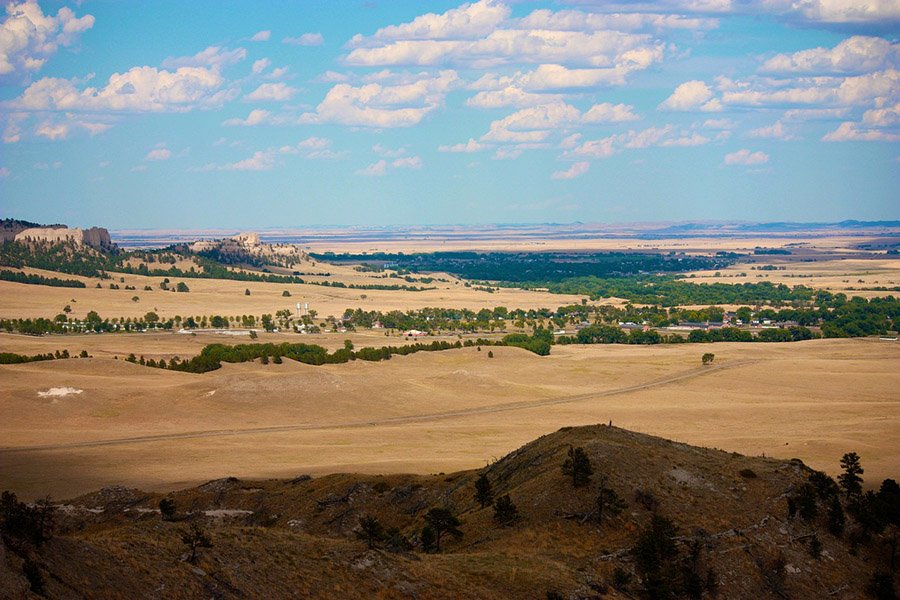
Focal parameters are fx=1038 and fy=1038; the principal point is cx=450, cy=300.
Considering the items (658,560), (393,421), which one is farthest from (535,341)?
(658,560)

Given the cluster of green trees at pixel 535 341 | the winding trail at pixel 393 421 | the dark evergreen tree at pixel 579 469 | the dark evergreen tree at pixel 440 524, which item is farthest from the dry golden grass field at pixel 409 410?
the dark evergreen tree at pixel 440 524

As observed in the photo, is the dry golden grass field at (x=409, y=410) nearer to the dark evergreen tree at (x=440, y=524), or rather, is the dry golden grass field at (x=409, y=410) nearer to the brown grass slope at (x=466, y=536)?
the brown grass slope at (x=466, y=536)

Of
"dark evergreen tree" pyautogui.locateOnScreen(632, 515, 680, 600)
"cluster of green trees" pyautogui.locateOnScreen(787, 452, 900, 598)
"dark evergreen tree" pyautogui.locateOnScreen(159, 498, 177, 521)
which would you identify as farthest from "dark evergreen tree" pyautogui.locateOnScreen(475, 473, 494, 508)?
"dark evergreen tree" pyautogui.locateOnScreen(159, 498, 177, 521)

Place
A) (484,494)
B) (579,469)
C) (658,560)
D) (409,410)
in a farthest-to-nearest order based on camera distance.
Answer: (409,410), (484,494), (579,469), (658,560)

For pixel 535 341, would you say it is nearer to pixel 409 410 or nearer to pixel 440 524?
pixel 409 410

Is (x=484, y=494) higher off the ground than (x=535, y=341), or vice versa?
(x=484, y=494)

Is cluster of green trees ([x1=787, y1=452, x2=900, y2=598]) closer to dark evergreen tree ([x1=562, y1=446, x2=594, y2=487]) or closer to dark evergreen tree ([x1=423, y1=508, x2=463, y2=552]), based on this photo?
dark evergreen tree ([x1=562, y1=446, x2=594, y2=487])

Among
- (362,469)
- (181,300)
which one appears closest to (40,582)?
(362,469)
